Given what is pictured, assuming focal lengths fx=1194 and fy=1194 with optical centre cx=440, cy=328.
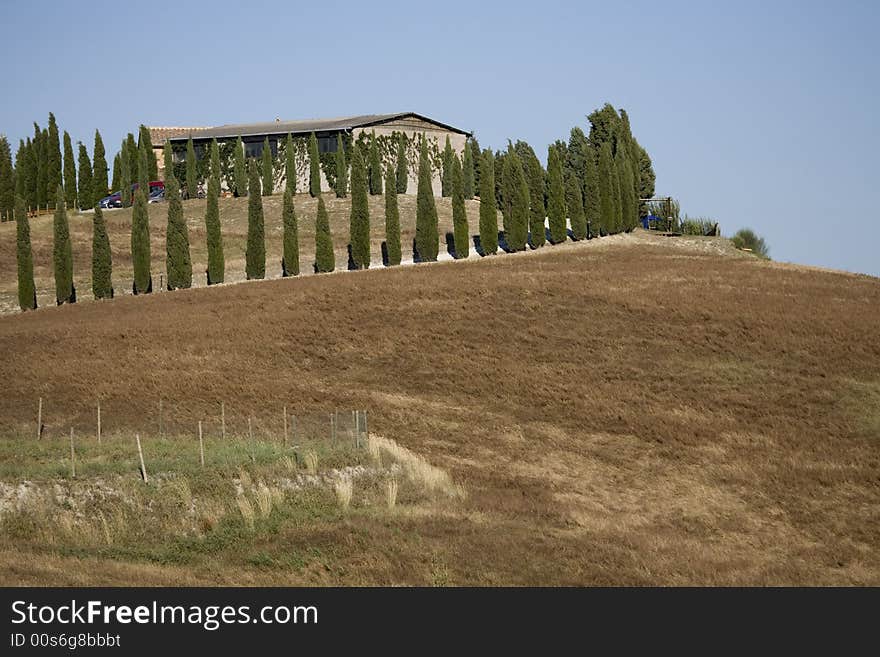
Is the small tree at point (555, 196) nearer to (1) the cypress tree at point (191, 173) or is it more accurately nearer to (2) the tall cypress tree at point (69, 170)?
(1) the cypress tree at point (191, 173)

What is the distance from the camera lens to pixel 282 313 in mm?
49688

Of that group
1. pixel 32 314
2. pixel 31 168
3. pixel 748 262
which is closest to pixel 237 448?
pixel 32 314

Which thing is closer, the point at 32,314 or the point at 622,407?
the point at 622,407

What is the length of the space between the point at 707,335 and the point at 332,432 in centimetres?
1892

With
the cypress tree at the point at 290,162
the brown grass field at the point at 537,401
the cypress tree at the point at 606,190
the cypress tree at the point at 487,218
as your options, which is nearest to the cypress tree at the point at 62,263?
the brown grass field at the point at 537,401

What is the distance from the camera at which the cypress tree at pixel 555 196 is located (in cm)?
7356

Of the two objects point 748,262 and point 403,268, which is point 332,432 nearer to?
point 403,268

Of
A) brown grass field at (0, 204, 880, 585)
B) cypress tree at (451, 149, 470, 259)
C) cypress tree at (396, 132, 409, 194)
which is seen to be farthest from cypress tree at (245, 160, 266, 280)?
cypress tree at (396, 132, 409, 194)

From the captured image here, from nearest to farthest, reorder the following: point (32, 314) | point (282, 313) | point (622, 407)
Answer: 1. point (622, 407)
2. point (282, 313)
3. point (32, 314)

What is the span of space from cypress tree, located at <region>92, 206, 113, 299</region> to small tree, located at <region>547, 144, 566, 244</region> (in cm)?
2691

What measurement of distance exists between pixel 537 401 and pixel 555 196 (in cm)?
3690

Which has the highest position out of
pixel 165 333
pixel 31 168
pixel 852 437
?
pixel 31 168

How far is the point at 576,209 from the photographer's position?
74.7 m

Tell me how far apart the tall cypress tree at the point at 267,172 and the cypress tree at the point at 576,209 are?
23.7m
